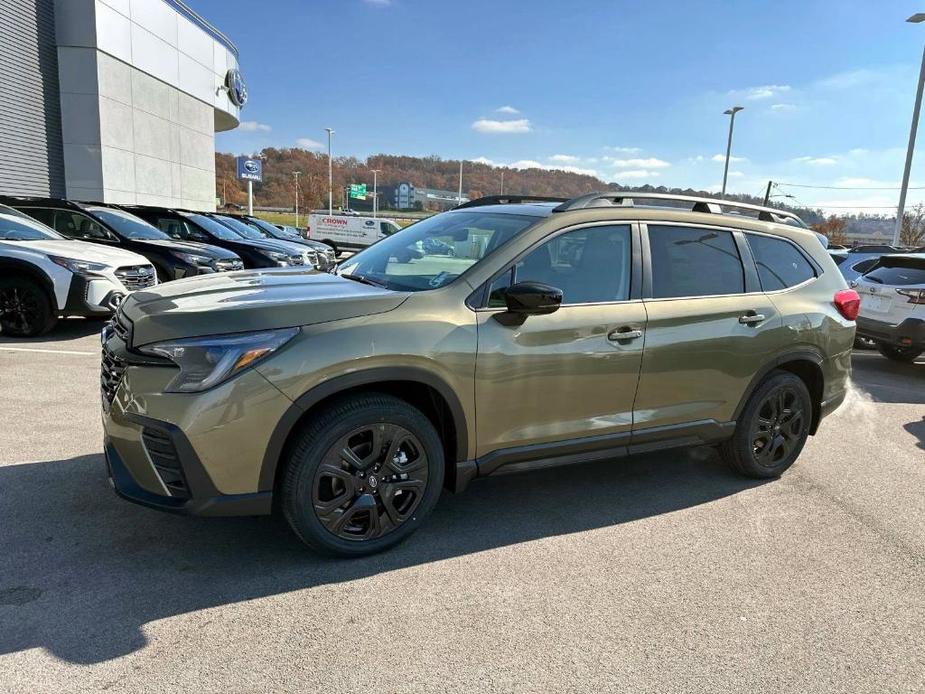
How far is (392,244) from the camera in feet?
13.8

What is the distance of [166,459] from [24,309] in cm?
658

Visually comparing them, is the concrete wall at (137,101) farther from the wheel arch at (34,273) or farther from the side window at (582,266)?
the side window at (582,266)

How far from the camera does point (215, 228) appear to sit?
13.1 meters

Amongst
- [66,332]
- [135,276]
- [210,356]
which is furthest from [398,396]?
[66,332]

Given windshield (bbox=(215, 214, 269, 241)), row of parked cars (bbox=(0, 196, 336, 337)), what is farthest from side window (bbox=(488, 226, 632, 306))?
windshield (bbox=(215, 214, 269, 241))

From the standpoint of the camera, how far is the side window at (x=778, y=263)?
4.32 metres

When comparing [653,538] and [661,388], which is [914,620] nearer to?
[653,538]

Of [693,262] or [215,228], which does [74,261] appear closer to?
[215,228]

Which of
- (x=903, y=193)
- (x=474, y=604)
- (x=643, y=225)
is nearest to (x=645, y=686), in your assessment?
(x=474, y=604)

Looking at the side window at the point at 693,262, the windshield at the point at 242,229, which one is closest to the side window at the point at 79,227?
the windshield at the point at 242,229

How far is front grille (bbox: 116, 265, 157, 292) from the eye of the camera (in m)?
7.89

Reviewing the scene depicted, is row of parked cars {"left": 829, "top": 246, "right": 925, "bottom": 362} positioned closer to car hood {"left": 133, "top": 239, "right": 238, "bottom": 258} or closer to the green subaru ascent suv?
the green subaru ascent suv

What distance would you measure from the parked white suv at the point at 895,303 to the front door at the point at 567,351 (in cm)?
627

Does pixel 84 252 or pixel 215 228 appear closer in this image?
pixel 84 252
